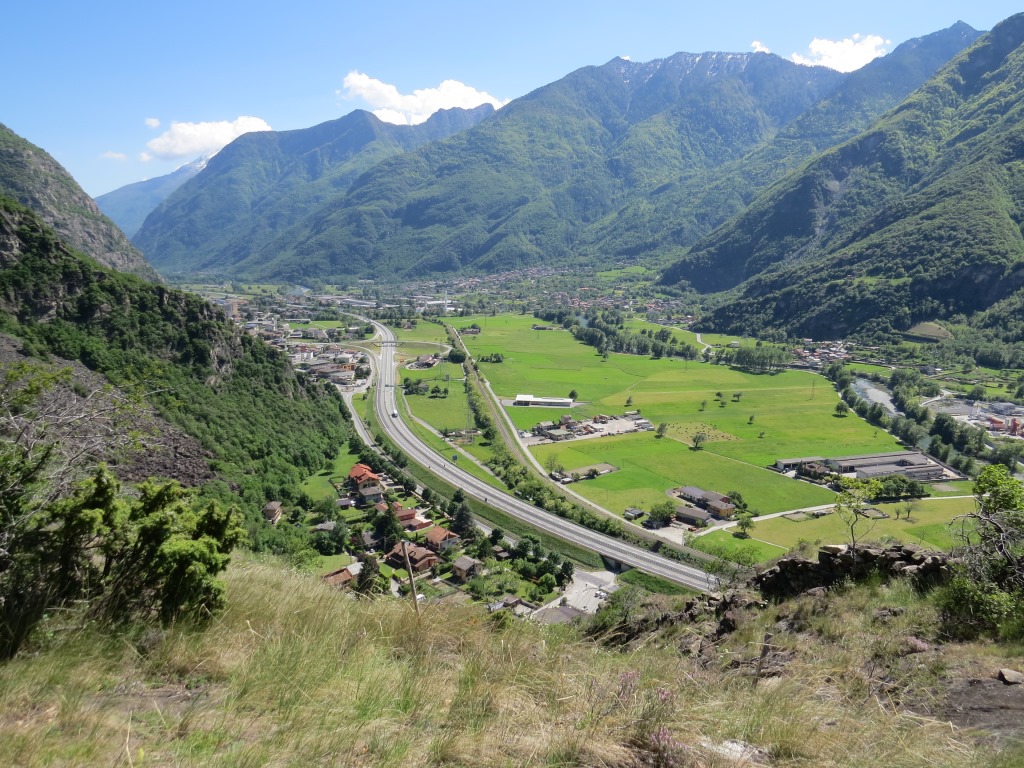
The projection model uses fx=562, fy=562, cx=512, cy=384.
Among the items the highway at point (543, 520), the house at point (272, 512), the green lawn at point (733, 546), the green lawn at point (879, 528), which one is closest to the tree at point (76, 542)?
the highway at point (543, 520)

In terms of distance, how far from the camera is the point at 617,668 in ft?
14.8

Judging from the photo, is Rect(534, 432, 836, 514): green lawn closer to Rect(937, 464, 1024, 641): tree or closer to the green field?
Rect(937, 464, 1024, 641): tree

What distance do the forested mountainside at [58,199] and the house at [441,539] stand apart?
255ft

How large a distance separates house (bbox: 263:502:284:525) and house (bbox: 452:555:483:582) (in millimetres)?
10290

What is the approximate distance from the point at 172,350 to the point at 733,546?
1508 inches

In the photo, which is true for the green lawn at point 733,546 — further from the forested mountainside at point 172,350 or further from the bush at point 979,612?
the forested mountainside at point 172,350

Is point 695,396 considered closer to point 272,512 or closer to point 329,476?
point 329,476

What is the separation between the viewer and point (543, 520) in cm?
3431

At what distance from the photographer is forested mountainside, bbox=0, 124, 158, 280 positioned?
80.5 metres

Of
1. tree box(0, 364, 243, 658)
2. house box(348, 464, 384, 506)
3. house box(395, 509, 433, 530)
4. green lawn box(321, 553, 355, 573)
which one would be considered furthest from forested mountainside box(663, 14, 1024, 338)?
tree box(0, 364, 243, 658)

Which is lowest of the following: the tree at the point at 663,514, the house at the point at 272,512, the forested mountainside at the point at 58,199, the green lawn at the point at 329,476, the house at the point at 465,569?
the tree at the point at 663,514

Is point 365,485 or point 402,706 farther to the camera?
point 365,485

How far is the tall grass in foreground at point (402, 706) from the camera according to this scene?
3105 millimetres

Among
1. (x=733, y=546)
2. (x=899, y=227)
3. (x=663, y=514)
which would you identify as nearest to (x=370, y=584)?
(x=733, y=546)
